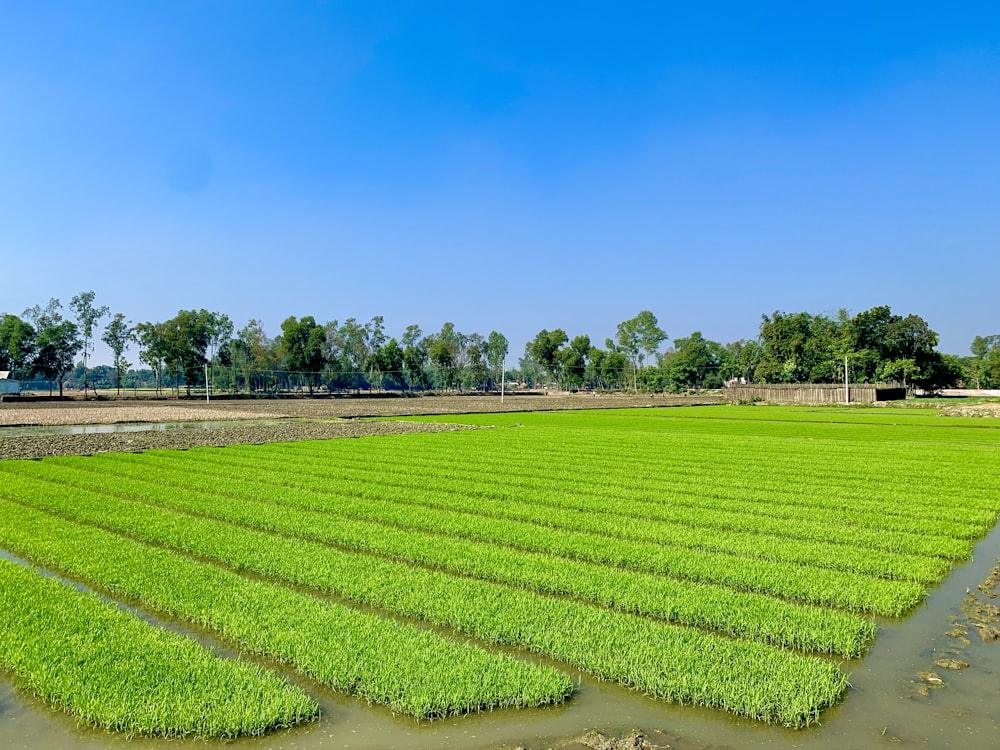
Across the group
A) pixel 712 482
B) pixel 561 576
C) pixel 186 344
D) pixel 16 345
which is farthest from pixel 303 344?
pixel 561 576

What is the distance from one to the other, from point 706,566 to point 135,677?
6.81 meters

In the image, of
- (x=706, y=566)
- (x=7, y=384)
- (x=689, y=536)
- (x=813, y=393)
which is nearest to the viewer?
(x=706, y=566)

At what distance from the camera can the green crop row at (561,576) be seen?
677 centimetres

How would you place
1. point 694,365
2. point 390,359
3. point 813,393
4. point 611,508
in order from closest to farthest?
point 611,508 < point 813,393 < point 390,359 < point 694,365

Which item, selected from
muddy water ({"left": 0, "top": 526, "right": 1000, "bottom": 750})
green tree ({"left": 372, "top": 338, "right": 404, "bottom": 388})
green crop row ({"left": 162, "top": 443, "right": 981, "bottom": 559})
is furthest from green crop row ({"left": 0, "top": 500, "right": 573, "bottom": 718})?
green tree ({"left": 372, "top": 338, "right": 404, "bottom": 388})

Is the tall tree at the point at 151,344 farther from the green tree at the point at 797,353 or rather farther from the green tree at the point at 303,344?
the green tree at the point at 797,353

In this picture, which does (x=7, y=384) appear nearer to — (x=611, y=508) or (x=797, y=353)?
(x=611, y=508)

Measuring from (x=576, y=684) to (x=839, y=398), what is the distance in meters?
81.2

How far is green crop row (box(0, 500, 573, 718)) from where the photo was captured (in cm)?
542

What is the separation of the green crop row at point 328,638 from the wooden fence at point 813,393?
76.1 meters

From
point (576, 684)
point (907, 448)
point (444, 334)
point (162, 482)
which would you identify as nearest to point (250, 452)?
point (162, 482)

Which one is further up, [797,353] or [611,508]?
[797,353]

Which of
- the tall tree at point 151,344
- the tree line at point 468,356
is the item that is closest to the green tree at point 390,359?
the tree line at point 468,356

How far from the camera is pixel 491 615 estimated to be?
704 cm
